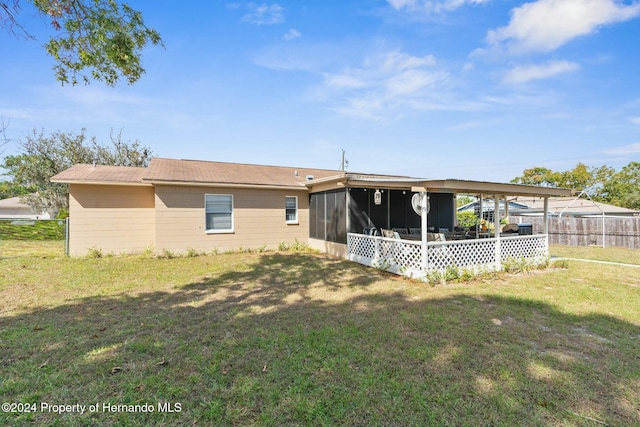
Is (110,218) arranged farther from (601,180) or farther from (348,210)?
(601,180)

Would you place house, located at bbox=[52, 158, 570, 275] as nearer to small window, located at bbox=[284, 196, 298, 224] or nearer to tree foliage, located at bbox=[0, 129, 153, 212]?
small window, located at bbox=[284, 196, 298, 224]

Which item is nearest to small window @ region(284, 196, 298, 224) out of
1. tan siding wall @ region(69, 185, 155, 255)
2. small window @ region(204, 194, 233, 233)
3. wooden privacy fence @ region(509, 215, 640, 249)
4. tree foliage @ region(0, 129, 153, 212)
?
small window @ region(204, 194, 233, 233)

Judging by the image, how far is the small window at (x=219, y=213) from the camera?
11.5 m

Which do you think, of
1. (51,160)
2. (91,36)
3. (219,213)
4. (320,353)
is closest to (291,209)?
(219,213)

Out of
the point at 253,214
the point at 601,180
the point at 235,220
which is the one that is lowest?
the point at 235,220

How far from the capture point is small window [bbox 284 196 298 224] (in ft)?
42.4

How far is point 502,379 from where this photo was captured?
3.10 m

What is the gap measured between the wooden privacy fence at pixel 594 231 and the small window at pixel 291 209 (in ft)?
45.5

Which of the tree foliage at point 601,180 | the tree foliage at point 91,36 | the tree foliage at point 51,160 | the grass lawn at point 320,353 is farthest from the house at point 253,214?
the tree foliage at point 601,180

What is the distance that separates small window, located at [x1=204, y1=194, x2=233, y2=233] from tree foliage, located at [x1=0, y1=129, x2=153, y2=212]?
1482 centimetres

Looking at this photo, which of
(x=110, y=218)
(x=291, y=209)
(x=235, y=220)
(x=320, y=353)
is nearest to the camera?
(x=320, y=353)

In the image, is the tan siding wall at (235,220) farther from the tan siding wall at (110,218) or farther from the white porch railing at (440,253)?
the white porch railing at (440,253)

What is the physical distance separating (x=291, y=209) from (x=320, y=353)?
380 inches

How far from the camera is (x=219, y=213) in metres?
11.7
